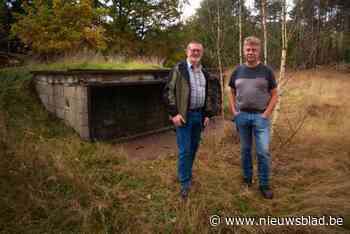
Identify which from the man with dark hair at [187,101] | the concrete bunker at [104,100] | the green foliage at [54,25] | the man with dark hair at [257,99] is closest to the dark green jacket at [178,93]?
the man with dark hair at [187,101]

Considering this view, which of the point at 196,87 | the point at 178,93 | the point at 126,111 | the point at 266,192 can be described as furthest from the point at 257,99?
the point at 126,111

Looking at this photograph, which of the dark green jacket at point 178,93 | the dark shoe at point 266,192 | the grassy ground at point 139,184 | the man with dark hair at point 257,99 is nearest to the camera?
the grassy ground at point 139,184

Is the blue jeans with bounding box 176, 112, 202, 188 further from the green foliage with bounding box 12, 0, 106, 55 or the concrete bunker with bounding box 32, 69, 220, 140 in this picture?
the green foliage with bounding box 12, 0, 106, 55

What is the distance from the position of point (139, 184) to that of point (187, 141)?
951 millimetres

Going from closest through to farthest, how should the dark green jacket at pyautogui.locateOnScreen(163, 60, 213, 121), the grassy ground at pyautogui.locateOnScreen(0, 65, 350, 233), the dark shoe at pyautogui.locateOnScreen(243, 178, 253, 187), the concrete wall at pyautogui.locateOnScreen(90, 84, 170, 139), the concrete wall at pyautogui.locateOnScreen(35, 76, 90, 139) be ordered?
the grassy ground at pyautogui.locateOnScreen(0, 65, 350, 233) < the dark green jacket at pyautogui.locateOnScreen(163, 60, 213, 121) < the dark shoe at pyautogui.locateOnScreen(243, 178, 253, 187) < the concrete wall at pyautogui.locateOnScreen(35, 76, 90, 139) < the concrete wall at pyautogui.locateOnScreen(90, 84, 170, 139)

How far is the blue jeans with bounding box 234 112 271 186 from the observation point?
2.81 metres

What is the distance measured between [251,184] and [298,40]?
9.97 feet

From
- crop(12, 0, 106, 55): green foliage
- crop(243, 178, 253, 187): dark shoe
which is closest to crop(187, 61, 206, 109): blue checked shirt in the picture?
crop(243, 178, 253, 187): dark shoe

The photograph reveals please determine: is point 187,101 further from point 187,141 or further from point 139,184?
point 139,184

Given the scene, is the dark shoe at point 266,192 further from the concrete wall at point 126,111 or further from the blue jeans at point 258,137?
the concrete wall at point 126,111

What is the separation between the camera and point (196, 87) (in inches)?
109

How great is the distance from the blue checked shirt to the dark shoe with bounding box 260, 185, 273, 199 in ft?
3.91

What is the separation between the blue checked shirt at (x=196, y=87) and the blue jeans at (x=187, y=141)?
111 mm

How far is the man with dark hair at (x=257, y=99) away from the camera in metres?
2.79
